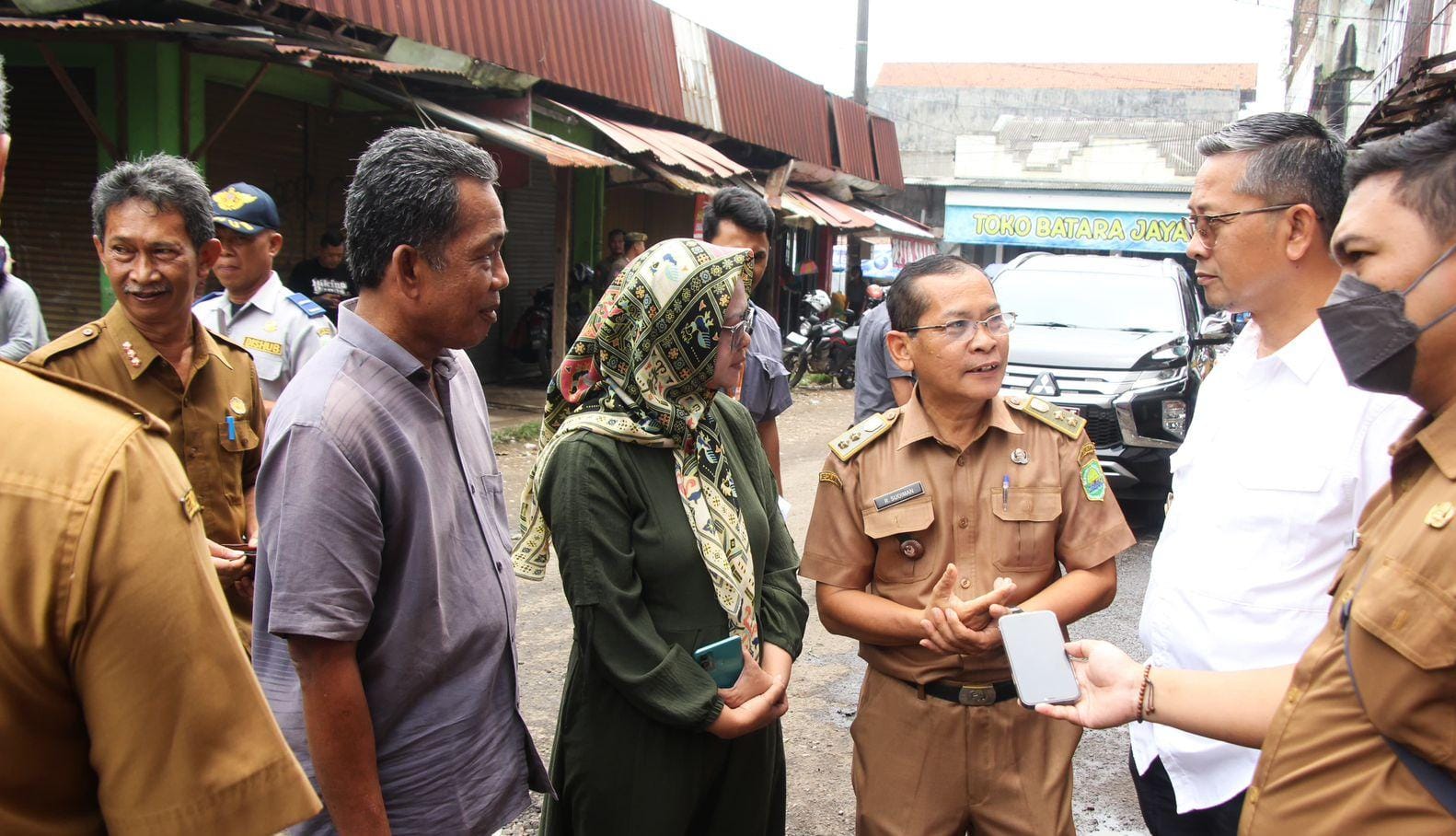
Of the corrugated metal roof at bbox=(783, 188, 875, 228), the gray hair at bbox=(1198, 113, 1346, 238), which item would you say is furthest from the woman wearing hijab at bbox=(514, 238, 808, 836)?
the corrugated metal roof at bbox=(783, 188, 875, 228)

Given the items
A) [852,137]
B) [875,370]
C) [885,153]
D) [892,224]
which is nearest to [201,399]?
[875,370]

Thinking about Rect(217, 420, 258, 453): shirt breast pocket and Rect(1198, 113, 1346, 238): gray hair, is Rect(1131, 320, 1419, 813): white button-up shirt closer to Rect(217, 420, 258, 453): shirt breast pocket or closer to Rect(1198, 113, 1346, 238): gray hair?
Rect(1198, 113, 1346, 238): gray hair

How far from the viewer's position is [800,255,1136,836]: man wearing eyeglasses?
8.34ft

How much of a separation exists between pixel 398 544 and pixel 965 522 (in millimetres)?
1374

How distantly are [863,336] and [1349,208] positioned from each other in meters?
4.00

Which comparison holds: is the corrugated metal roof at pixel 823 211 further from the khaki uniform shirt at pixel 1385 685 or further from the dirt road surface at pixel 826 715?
the khaki uniform shirt at pixel 1385 685

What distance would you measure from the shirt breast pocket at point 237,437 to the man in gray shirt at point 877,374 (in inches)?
121

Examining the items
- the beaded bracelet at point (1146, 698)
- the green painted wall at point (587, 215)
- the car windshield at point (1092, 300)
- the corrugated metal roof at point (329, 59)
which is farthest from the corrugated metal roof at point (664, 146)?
the beaded bracelet at point (1146, 698)

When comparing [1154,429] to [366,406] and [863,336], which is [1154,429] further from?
[366,406]

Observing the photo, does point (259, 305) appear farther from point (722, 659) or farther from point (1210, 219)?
point (1210, 219)

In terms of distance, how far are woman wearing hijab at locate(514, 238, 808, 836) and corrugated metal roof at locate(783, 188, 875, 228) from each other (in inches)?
550

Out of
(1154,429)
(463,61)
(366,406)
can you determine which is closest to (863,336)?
(1154,429)

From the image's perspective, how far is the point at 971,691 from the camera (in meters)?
2.56

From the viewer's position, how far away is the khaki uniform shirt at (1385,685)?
1342mm
